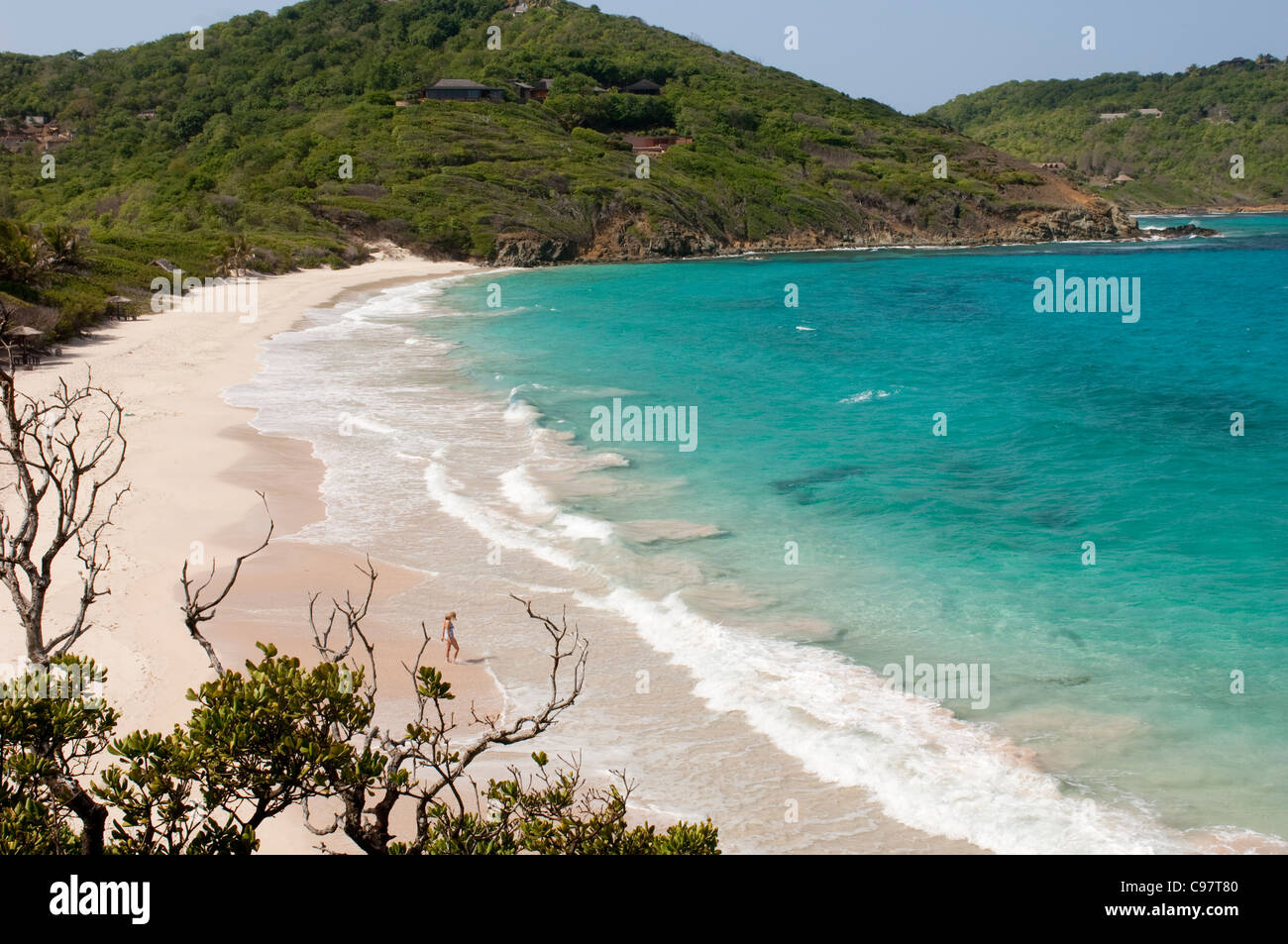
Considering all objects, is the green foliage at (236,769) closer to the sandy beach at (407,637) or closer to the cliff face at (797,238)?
the sandy beach at (407,637)

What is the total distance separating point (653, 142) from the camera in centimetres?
10569

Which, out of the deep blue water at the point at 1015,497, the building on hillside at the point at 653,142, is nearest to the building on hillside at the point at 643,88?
the building on hillside at the point at 653,142

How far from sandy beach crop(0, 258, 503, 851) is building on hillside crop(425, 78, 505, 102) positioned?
78.2m

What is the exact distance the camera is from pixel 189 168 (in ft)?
291

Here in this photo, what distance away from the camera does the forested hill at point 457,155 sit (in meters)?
80.1

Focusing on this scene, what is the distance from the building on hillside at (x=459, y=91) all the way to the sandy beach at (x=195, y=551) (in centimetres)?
7821

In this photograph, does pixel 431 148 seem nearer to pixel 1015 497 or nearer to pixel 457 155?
pixel 457 155

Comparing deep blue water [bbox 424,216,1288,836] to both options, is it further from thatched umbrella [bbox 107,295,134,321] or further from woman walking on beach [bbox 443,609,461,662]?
thatched umbrella [bbox 107,295,134,321]

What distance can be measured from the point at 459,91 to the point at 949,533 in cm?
9851

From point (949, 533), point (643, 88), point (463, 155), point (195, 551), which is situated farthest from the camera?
point (643, 88)

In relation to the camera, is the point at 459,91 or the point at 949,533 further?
the point at 459,91

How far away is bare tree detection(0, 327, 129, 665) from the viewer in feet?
23.5

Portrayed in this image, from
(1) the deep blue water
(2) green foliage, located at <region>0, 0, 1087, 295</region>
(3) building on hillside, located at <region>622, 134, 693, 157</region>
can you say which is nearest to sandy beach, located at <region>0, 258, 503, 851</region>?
(1) the deep blue water

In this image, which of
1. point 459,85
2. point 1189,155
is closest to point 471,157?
point 459,85
